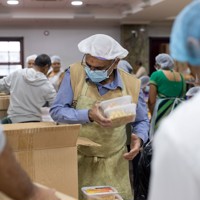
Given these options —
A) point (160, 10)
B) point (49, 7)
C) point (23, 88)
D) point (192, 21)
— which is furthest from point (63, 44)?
point (192, 21)

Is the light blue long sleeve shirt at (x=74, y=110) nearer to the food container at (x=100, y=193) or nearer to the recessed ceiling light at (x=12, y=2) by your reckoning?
the food container at (x=100, y=193)

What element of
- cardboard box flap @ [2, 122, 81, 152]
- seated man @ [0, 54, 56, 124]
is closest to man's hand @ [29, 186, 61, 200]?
cardboard box flap @ [2, 122, 81, 152]

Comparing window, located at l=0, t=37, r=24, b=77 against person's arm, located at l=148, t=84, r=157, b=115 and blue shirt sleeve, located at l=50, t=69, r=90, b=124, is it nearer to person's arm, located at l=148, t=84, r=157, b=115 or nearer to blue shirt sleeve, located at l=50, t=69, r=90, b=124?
person's arm, located at l=148, t=84, r=157, b=115

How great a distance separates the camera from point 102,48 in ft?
6.19

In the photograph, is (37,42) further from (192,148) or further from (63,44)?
(192,148)

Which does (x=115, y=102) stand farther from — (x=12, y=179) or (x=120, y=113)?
(x=12, y=179)

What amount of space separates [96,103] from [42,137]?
1.28ft

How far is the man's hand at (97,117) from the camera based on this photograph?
175 centimetres

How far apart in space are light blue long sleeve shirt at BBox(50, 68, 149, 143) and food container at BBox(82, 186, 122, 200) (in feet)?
1.01

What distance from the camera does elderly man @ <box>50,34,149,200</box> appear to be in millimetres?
1907

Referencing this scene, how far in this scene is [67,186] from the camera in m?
1.65

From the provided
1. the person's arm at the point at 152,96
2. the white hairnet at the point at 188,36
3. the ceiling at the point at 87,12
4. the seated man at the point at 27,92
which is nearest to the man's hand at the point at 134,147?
the white hairnet at the point at 188,36

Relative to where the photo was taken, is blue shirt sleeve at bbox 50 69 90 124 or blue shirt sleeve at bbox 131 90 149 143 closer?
blue shirt sleeve at bbox 50 69 90 124

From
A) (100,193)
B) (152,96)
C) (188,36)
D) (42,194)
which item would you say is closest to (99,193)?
(100,193)
